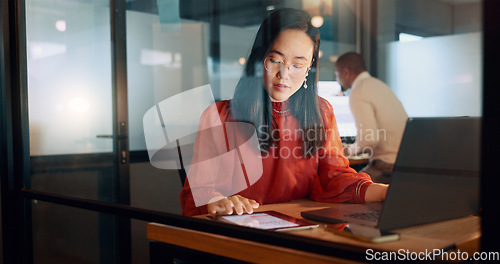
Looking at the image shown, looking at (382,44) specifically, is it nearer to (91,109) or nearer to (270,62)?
(270,62)

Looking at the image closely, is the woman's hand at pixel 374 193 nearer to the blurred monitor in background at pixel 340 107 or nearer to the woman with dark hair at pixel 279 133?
the woman with dark hair at pixel 279 133

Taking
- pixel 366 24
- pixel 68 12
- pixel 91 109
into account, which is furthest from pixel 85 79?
pixel 366 24

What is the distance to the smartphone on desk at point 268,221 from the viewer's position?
1154 mm

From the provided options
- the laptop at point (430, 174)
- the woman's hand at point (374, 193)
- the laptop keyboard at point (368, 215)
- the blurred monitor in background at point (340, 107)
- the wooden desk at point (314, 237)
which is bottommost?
the wooden desk at point (314, 237)

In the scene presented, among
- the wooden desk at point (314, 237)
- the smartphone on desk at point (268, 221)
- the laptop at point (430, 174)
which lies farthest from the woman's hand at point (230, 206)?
the laptop at point (430, 174)

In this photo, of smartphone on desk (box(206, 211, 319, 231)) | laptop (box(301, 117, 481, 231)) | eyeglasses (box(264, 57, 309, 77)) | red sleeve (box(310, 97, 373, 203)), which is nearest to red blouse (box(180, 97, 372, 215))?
red sleeve (box(310, 97, 373, 203))

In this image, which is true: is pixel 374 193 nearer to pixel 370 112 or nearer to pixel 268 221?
pixel 370 112

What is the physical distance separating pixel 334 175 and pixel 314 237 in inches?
24.6

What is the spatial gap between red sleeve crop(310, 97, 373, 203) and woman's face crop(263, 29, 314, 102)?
116mm

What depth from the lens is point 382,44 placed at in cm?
154

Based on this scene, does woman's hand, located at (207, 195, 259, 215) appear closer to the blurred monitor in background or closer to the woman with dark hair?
the woman with dark hair

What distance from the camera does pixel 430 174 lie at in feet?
3.43

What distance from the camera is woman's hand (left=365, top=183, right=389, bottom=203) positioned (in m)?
1.42

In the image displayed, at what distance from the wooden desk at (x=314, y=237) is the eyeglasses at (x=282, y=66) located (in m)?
0.52
